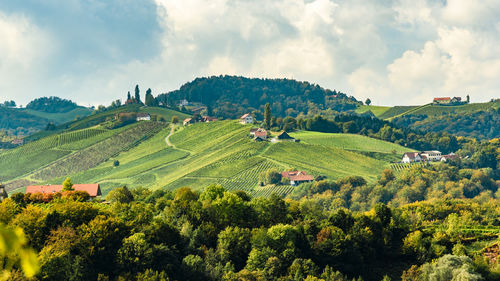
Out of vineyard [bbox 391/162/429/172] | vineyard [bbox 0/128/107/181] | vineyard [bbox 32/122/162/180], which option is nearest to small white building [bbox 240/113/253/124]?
vineyard [bbox 32/122/162/180]

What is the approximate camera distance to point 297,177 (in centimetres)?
12362

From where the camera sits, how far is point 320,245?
164ft

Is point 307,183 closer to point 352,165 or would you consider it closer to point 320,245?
point 352,165

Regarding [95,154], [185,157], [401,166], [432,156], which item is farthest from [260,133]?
[432,156]

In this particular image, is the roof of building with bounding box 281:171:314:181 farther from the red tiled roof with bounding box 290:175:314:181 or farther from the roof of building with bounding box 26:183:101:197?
the roof of building with bounding box 26:183:101:197

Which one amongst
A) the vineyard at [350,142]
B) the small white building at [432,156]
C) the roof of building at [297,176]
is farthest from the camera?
the small white building at [432,156]

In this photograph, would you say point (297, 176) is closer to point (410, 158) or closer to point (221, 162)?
point (221, 162)

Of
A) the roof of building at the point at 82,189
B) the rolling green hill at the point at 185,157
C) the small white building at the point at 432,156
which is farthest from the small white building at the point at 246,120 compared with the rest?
the roof of building at the point at 82,189

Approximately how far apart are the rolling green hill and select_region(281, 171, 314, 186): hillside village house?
4.07 metres

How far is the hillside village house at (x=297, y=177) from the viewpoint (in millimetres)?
122613

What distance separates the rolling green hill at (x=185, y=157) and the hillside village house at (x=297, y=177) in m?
4.07

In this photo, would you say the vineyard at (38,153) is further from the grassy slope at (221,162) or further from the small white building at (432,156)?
the small white building at (432,156)

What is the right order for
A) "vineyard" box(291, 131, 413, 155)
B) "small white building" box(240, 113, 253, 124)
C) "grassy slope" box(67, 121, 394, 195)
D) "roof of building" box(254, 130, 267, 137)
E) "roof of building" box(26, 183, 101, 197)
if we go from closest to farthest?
"roof of building" box(26, 183, 101, 197) < "grassy slope" box(67, 121, 394, 195) < "roof of building" box(254, 130, 267, 137) < "vineyard" box(291, 131, 413, 155) < "small white building" box(240, 113, 253, 124)

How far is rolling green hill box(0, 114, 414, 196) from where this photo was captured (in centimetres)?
13000
